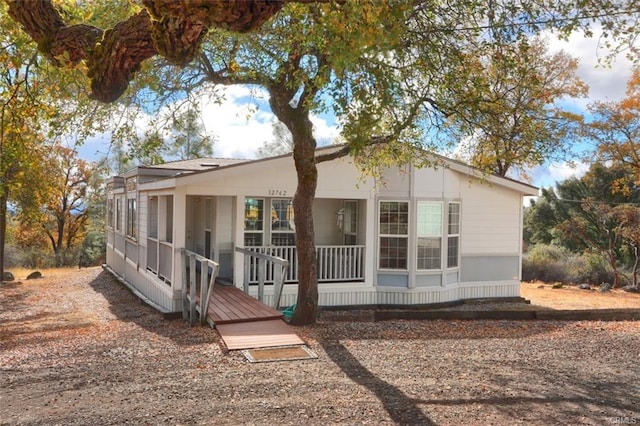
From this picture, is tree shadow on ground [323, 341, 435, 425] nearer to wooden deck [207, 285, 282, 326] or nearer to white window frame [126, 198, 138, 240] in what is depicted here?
wooden deck [207, 285, 282, 326]

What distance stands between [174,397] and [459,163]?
9.98 m

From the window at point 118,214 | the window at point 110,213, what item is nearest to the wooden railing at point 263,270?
the window at point 118,214

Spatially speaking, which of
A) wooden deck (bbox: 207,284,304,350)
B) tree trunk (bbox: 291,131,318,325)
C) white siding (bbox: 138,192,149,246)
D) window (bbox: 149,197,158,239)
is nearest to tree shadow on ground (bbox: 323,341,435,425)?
wooden deck (bbox: 207,284,304,350)

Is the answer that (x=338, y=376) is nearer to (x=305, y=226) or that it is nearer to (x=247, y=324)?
(x=247, y=324)

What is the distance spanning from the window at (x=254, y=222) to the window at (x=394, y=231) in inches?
115

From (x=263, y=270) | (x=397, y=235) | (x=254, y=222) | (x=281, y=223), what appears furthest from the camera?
(x=397, y=235)

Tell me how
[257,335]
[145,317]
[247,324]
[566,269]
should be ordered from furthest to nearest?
[566,269] < [145,317] < [247,324] < [257,335]

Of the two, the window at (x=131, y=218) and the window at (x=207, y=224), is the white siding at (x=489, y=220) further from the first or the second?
the window at (x=131, y=218)

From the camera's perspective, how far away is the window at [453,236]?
13.9m

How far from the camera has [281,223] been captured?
1305 cm

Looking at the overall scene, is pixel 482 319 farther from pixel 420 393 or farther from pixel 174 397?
pixel 174 397

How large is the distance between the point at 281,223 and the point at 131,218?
592 centimetres

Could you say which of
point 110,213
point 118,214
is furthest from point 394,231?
point 110,213

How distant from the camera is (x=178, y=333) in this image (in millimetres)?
9133
